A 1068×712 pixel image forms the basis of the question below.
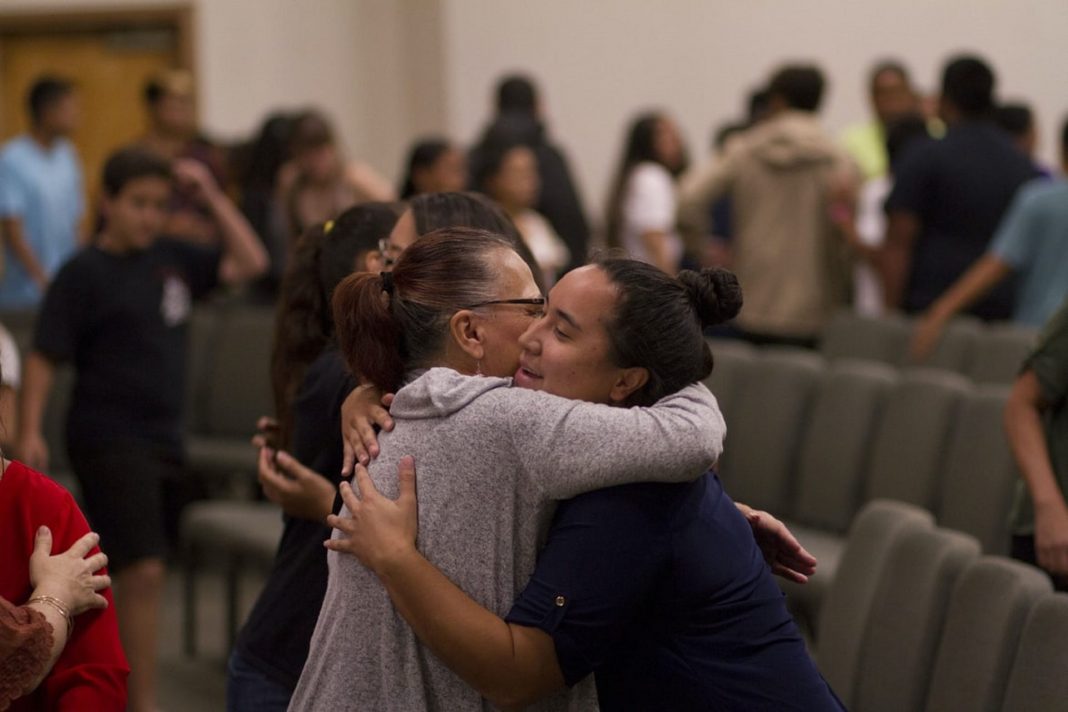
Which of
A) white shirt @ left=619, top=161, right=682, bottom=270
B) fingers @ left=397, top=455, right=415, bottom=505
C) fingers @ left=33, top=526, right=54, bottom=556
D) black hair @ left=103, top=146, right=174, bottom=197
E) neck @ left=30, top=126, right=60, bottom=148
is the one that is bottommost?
white shirt @ left=619, top=161, right=682, bottom=270

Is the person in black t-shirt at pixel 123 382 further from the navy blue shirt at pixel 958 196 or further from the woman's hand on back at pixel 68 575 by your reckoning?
the navy blue shirt at pixel 958 196

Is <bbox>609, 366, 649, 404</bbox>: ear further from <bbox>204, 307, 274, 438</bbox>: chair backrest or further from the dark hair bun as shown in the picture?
<bbox>204, 307, 274, 438</bbox>: chair backrest

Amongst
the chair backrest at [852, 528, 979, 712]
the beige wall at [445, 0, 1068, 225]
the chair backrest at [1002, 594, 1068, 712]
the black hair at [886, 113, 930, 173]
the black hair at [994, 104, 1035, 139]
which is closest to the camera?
the chair backrest at [1002, 594, 1068, 712]

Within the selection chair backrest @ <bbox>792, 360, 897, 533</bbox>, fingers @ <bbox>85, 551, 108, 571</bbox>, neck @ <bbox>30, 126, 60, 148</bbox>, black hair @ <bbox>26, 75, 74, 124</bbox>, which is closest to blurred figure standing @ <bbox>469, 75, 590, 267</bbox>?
black hair @ <bbox>26, 75, 74, 124</bbox>

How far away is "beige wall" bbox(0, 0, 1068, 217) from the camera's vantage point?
9219mm

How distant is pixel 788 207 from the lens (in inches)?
240

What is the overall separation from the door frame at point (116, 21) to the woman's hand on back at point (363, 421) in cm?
883

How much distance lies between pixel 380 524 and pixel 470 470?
11 centimetres

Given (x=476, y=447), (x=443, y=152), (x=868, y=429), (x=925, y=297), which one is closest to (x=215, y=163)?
(x=443, y=152)

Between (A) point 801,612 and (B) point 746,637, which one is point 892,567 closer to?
(B) point 746,637

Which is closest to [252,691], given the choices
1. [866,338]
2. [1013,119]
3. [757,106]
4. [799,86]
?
[866,338]

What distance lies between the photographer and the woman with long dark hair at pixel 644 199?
22.1 feet

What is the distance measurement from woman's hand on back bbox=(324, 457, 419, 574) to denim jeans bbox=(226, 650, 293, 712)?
616mm

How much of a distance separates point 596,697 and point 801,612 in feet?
7.97
